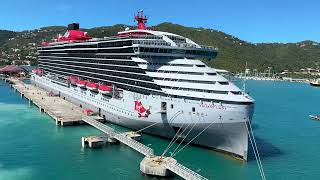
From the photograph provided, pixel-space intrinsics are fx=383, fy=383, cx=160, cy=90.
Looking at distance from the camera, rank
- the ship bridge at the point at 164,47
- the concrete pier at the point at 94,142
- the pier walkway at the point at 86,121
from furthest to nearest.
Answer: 1. the ship bridge at the point at 164,47
2. the concrete pier at the point at 94,142
3. the pier walkway at the point at 86,121

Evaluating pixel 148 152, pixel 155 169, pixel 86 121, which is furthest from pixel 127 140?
pixel 86 121

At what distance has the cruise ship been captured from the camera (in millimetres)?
41156

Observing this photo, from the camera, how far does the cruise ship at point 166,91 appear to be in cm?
4116

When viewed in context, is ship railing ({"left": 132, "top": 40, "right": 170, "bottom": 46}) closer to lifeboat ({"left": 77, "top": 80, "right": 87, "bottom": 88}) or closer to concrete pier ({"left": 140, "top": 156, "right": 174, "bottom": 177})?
concrete pier ({"left": 140, "top": 156, "right": 174, "bottom": 177})

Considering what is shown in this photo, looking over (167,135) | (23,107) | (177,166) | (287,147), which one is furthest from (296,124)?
(23,107)

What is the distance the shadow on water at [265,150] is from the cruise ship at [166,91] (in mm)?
3183

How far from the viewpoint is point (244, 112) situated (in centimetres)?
3966

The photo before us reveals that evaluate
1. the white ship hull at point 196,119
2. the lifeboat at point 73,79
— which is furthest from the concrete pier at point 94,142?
the lifeboat at point 73,79

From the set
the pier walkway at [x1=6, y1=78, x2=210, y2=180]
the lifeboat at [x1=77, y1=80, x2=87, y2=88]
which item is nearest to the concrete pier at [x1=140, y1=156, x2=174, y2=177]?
the pier walkway at [x1=6, y1=78, x2=210, y2=180]

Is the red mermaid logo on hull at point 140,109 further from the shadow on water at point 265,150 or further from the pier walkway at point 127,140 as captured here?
the shadow on water at point 265,150

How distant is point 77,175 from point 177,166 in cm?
999

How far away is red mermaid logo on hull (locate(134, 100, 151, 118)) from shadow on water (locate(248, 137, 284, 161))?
13173 mm

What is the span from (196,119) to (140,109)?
8872 mm

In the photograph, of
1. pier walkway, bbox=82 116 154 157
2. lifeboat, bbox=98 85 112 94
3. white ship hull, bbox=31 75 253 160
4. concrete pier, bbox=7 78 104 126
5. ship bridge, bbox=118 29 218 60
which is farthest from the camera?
concrete pier, bbox=7 78 104 126
